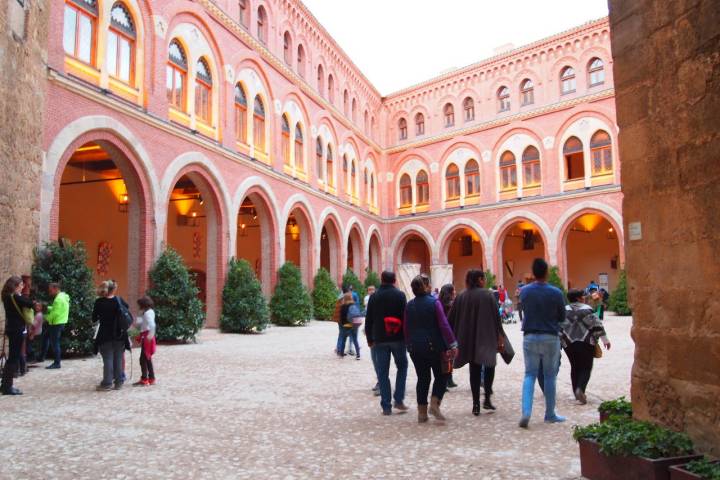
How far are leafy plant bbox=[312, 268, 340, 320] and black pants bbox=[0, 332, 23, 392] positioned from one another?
1599 cm

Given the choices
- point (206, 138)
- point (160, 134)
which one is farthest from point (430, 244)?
point (160, 134)

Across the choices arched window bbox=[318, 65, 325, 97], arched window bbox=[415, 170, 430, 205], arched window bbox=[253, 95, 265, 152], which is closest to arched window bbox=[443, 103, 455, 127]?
arched window bbox=[415, 170, 430, 205]

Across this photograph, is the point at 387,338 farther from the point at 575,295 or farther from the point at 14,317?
the point at 14,317

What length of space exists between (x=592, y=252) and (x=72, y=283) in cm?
2690

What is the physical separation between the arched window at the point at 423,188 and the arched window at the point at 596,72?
991cm

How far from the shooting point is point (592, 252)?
30.5 metres

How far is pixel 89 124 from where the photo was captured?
504 inches

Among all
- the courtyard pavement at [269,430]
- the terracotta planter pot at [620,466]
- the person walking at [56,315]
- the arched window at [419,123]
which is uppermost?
the arched window at [419,123]

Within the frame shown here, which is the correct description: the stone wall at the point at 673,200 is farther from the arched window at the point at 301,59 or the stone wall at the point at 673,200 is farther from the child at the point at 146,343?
the arched window at the point at 301,59

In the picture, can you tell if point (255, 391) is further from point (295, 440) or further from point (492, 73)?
point (492, 73)

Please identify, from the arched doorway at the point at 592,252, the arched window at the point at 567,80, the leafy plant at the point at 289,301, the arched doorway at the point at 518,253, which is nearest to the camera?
the leafy plant at the point at 289,301

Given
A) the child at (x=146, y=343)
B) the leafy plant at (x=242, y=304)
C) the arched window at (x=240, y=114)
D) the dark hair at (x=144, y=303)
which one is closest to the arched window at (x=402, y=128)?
the arched window at (x=240, y=114)

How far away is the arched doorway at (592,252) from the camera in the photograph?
2955 cm

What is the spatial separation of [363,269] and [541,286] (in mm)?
23753
